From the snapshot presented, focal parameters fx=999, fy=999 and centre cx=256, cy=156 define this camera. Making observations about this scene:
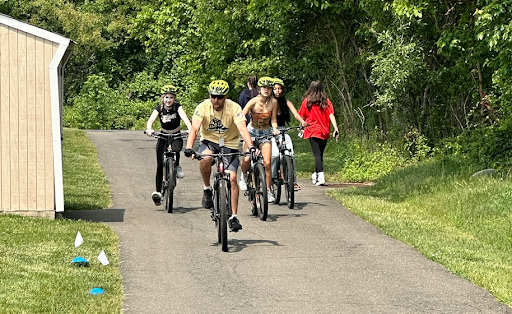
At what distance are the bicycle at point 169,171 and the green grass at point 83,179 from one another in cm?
137

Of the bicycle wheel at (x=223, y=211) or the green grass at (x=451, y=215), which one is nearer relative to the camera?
the green grass at (x=451, y=215)

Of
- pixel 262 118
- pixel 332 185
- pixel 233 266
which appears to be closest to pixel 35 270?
pixel 233 266

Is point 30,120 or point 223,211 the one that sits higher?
point 30,120

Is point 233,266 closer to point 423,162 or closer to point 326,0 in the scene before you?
point 423,162

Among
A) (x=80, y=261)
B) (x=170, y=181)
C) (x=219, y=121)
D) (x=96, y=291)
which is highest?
(x=219, y=121)

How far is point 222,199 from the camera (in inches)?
404

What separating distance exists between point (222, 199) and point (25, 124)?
3667 millimetres

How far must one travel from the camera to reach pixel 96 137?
90.8 ft

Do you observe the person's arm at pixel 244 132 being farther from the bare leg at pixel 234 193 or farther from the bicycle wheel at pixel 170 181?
the bicycle wheel at pixel 170 181

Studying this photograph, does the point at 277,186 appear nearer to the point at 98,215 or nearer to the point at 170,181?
the point at 170,181

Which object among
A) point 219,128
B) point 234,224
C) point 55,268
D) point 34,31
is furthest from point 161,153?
point 55,268

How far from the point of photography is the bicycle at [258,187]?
1216 cm

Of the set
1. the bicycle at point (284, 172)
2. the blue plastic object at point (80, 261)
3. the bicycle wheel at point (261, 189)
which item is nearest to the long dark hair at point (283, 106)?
the bicycle at point (284, 172)

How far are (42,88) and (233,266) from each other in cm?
433
